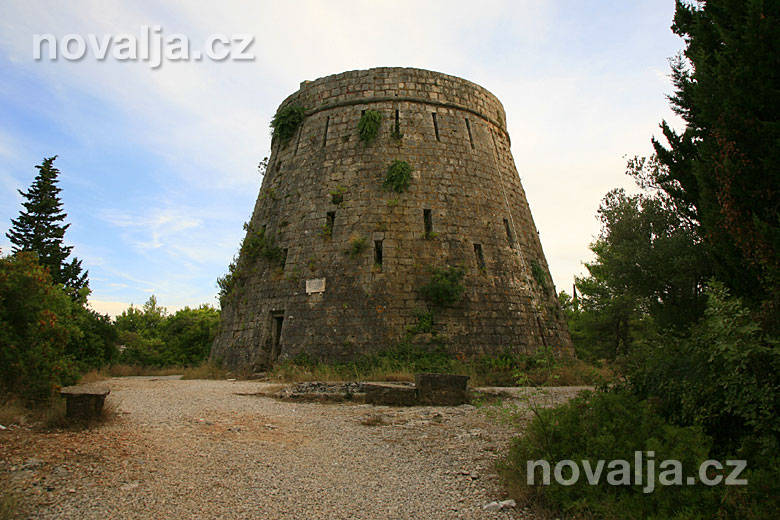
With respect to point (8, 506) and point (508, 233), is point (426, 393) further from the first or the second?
point (508, 233)

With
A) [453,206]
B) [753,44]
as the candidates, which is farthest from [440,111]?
[753,44]

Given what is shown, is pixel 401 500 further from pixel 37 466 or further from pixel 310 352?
pixel 310 352

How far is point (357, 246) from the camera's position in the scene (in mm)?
13703

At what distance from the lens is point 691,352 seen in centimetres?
493

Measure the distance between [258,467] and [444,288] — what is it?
28.9ft

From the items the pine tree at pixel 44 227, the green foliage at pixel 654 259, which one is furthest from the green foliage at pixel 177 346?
the green foliage at pixel 654 259

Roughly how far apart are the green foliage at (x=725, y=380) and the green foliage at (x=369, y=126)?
38.7ft

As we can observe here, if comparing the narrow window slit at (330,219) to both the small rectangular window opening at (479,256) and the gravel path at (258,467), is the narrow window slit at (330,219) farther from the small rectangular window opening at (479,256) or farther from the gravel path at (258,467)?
the gravel path at (258,467)

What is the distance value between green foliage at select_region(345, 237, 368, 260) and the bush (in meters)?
9.32

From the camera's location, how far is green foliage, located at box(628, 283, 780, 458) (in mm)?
3635

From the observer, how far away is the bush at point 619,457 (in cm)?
305

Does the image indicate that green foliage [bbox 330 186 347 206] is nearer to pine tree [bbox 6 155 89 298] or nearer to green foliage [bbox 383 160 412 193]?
green foliage [bbox 383 160 412 193]

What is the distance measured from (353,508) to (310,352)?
9.39 m

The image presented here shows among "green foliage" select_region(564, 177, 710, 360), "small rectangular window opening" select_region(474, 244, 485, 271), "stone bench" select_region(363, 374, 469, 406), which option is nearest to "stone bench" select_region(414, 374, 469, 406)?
"stone bench" select_region(363, 374, 469, 406)
